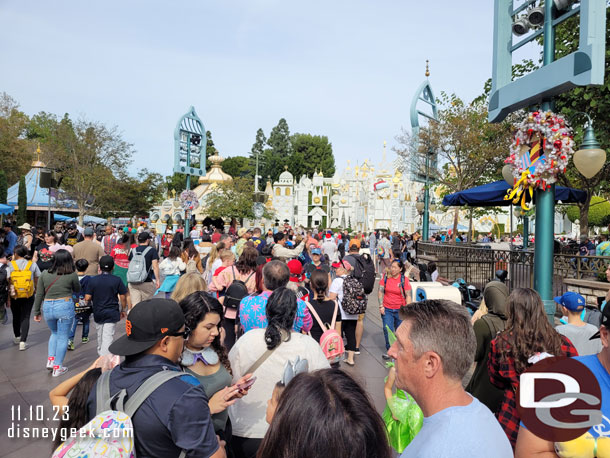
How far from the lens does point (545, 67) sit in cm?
638

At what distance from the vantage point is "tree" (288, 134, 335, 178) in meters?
84.8

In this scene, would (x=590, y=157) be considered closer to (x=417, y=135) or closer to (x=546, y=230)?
(x=546, y=230)

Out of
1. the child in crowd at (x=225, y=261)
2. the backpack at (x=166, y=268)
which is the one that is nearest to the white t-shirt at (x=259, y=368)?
the child in crowd at (x=225, y=261)

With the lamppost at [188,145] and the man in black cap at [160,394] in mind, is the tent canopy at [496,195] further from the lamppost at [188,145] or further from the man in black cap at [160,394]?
the lamppost at [188,145]

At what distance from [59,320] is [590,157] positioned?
26.1ft

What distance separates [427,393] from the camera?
1.70m

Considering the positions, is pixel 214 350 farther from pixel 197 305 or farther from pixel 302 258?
pixel 302 258

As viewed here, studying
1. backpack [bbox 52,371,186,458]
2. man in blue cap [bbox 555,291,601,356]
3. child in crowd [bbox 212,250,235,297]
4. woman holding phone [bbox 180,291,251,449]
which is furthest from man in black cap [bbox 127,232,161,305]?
man in blue cap [bbox 555,291,601,356]

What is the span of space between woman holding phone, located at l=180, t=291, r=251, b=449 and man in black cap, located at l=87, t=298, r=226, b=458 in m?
0.63

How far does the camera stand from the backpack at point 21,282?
23.7ft

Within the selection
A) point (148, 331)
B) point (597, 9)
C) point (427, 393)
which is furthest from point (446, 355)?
point (597, 9)

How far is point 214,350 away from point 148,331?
Answer: 0.93 metres

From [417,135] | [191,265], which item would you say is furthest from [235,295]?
[417,135]

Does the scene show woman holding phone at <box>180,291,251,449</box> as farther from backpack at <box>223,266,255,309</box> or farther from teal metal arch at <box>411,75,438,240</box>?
teal metal arch at <box>411,75,438,240</box>
